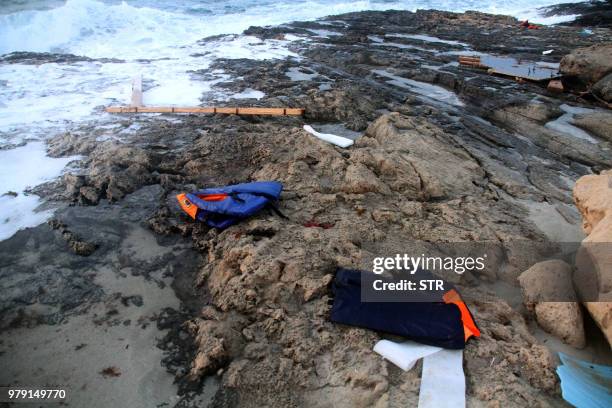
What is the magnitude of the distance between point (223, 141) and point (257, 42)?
11028 millimetres

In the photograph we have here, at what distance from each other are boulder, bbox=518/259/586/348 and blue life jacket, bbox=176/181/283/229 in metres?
3.00

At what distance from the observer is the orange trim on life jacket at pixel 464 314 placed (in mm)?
3234

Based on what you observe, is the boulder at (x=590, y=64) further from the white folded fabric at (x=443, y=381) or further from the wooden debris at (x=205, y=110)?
the white folded fabric at (x=443, y=381)

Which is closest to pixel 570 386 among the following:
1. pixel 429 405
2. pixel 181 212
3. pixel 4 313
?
pixel 429 405

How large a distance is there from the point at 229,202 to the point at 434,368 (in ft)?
9.82

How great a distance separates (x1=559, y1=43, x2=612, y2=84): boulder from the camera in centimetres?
923

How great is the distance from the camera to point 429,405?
9.08 feet

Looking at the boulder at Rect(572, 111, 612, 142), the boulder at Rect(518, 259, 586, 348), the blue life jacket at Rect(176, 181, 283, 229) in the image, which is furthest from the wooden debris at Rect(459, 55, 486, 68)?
the boulder at Rect(518, 259, 586, 348)

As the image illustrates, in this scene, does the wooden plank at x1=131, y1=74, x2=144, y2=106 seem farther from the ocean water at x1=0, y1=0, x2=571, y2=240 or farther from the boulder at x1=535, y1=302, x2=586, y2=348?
the boulder at x1=535, y1=302, x2=586, y2=348

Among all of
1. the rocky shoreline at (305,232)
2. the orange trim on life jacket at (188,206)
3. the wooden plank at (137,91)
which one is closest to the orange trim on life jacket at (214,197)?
the orange trim on life jacket at (188,206)

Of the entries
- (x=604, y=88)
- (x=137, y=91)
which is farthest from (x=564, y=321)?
(x=137, y=91)

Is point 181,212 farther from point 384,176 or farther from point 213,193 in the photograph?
point 384,176

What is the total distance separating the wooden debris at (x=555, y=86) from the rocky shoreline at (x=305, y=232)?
0.19 metres

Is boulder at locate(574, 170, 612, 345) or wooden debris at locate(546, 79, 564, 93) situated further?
wooden debris at locate(546, 79, 564, 93)
